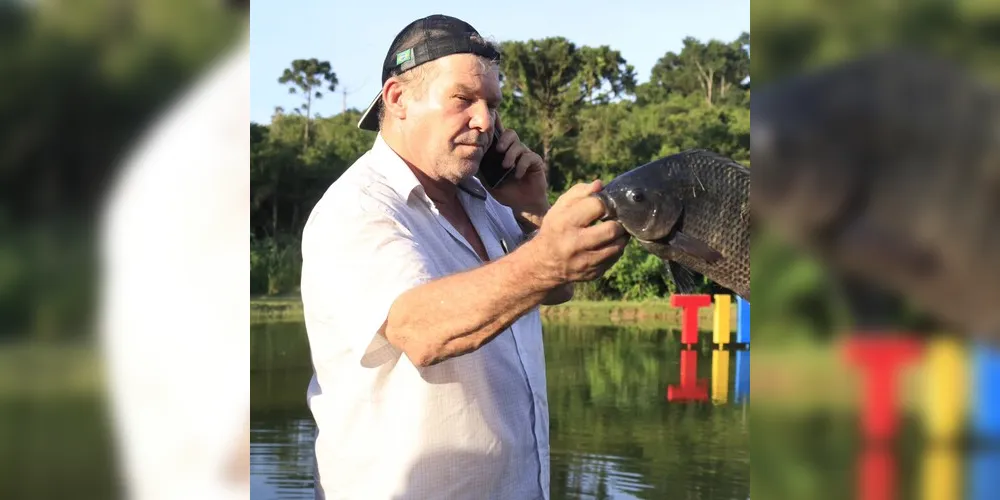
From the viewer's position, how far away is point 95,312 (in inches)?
45.2

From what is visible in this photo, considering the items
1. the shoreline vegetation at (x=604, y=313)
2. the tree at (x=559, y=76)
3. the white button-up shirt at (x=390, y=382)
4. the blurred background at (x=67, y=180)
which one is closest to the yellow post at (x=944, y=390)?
the white button-up shirt at (x=390, y=382)

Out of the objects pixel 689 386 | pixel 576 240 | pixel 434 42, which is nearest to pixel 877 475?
pixel 576 240

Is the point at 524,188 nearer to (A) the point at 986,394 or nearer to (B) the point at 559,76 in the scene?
(A) the point at 986,394

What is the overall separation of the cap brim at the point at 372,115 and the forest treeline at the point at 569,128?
30.8 ft

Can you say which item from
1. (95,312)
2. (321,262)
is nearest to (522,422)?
(321,262)

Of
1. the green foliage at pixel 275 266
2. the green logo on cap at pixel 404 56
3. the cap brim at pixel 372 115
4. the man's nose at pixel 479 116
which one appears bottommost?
the green foliage at pixel 275 266

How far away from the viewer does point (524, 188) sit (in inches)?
73.9

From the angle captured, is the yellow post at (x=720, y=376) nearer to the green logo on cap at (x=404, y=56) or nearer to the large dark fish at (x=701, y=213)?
the green logo on cap at (x=404, y=56)

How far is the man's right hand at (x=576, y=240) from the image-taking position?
3.70 ft

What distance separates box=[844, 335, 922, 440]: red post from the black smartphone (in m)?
1.16

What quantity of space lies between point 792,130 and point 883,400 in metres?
0.23

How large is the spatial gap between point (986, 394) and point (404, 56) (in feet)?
3.80

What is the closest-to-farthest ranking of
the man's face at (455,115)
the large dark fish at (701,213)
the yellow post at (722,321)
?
the large dark fish at (701,213) → the man's face at (455,115) → the yellow post at (722,321)

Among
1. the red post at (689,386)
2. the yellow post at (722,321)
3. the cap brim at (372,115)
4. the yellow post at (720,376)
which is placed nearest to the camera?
the cap brim at (372,115)
